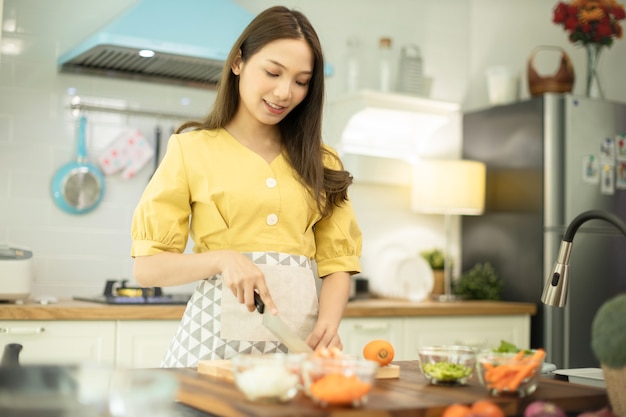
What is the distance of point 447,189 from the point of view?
13.3 ft

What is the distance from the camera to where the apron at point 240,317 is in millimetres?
1812

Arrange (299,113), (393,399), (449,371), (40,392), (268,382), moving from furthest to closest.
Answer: (299,113)
(449,371)
(393,399)
(268,382)
(40,392)

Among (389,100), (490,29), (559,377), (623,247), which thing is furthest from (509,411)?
(490,29)

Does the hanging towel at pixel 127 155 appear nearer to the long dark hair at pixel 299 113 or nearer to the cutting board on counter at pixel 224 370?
the long dark hair at pixel 299 113

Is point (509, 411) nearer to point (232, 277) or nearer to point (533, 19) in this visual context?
point (232, 277)

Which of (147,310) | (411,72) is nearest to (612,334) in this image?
(147,310)

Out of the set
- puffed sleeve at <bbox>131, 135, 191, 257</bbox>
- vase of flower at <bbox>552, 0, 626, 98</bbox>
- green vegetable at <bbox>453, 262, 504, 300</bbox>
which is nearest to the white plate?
green vegetable at <bbox>453, 262, 504, 300</bbox>

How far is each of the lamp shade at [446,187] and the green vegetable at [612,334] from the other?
274 cm

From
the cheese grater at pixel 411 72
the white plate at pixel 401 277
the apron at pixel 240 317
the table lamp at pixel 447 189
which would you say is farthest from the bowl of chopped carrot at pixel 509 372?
the cheese grater at pixel 411 72

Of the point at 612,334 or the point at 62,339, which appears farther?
the point at 62,339

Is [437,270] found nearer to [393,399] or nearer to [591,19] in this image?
[591,19]

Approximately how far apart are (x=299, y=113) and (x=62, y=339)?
1359 millimetres

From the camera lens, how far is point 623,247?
13.6 feet

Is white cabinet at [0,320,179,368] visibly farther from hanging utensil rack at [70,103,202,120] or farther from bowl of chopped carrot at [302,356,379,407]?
bowl of chopped carrot at [302,356,379,407]
